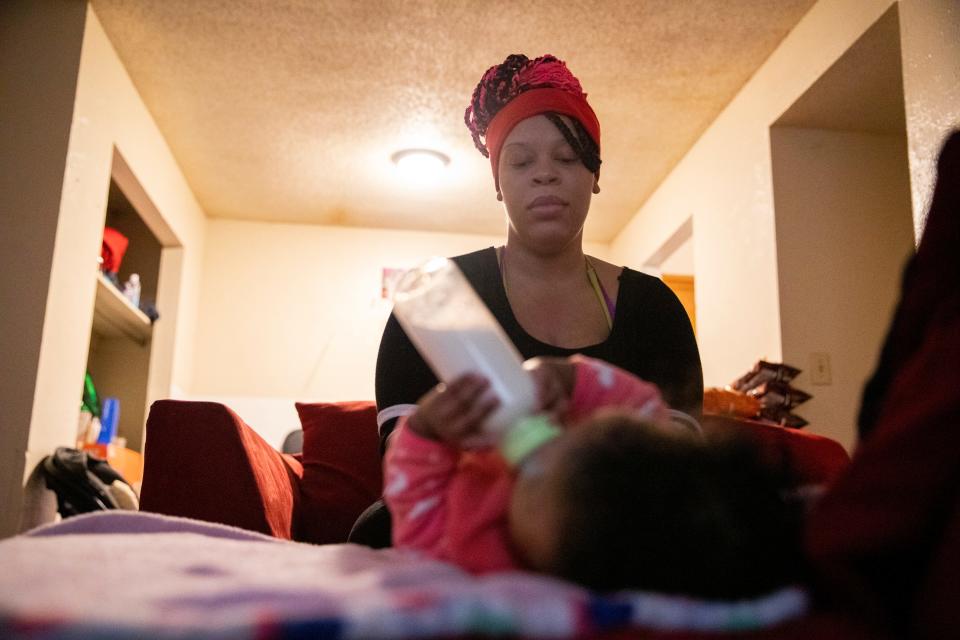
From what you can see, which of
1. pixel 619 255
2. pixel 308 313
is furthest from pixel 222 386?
pixel 619 255

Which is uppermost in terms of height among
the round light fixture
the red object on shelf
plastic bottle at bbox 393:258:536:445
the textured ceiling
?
the textured ceiling

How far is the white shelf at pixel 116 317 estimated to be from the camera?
3.35m

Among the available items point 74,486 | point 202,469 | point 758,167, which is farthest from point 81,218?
point 758,167

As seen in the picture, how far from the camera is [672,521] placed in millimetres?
497

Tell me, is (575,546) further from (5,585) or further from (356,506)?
(356,506)

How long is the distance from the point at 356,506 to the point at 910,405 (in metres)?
1.35

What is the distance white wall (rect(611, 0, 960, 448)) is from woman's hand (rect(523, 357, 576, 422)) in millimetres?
1706

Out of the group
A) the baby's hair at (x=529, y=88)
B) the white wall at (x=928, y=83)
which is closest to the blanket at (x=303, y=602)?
the baby's hair at (x=529, y=88)

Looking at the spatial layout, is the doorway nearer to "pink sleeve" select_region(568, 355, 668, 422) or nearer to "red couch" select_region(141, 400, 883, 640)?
"red couch" select_region(141, 400, 883, 640)

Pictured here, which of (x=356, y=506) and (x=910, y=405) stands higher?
(x=910, y=405)

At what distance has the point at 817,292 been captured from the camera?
2.96 m

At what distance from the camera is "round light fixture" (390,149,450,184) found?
12.7 ft

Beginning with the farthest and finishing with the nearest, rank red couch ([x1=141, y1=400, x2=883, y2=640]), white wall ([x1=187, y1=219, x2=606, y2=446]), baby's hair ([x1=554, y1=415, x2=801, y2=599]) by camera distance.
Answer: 1. white wall ([x1=187, y1=219, x2=606, y2=446])
2. red couch ([x1=141, y1=400, x2=883, y2=640])
3. baby's hair ([x1=554, y1=415, x2=801, y2=599])

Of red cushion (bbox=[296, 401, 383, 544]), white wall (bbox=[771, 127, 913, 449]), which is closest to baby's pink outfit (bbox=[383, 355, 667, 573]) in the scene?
red cushion (bbox=[296, 401, 383, 544])
